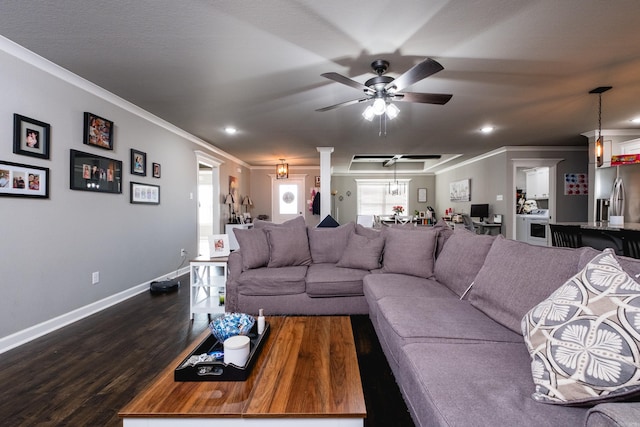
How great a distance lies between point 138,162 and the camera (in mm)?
3883

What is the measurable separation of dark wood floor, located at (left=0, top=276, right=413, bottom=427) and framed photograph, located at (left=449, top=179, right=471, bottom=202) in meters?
6.49

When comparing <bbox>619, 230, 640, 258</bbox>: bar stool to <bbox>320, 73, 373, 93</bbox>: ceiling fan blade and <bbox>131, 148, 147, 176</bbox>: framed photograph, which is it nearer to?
<bbox>320, 73, 373, 93</bbox>: ceiling fan blade

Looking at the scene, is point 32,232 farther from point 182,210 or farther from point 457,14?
point 457,14

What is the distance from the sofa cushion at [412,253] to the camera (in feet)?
8.63

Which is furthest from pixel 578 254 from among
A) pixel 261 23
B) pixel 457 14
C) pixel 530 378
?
pixel 261 23

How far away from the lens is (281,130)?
489cm

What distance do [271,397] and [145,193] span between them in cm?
379

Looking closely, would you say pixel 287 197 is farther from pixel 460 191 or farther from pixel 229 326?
pixel 229 326

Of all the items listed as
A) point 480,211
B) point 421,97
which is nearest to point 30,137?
point 421,97

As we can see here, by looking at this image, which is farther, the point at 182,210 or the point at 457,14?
the point at 182,210

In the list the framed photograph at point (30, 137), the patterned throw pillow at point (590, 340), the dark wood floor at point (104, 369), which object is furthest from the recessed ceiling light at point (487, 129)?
the framed photograph at point (30, 137)

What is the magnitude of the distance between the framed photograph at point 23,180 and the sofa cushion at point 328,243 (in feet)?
8.33

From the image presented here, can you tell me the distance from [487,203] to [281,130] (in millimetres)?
5323

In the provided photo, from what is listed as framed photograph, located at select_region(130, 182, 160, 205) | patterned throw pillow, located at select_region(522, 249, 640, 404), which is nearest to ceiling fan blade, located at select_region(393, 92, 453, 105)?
patterned throw pillow, located at select_region(522, 249, 640, 404)
